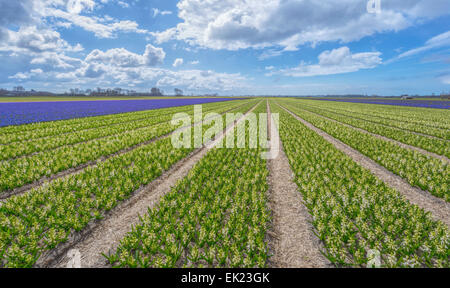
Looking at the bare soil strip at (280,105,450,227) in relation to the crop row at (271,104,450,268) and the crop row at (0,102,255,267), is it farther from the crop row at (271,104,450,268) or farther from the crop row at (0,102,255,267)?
the crop row at (0,102,255,267)

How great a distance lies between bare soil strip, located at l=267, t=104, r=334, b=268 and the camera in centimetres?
428

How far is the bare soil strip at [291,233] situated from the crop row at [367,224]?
0.89ft

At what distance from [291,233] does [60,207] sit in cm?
670

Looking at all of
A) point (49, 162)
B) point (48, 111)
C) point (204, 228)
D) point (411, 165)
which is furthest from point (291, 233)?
point (48, 111)

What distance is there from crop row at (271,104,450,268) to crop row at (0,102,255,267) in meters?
6.42

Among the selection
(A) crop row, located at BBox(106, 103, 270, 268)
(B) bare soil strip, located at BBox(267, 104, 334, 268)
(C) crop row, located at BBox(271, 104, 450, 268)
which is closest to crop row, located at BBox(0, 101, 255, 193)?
(A) crop row, located at BBox(106, 103, 270, 268)

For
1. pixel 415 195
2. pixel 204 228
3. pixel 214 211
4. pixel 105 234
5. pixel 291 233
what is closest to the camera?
pixel 204 228

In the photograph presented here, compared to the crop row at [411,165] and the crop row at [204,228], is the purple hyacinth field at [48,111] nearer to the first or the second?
the crop row at [204,228]

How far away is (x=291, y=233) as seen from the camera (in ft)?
17.0

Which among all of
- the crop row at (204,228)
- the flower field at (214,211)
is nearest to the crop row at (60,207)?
the flower field at (214,211)

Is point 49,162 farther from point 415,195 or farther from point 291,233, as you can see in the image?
point 415,195

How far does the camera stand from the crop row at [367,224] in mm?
4109
